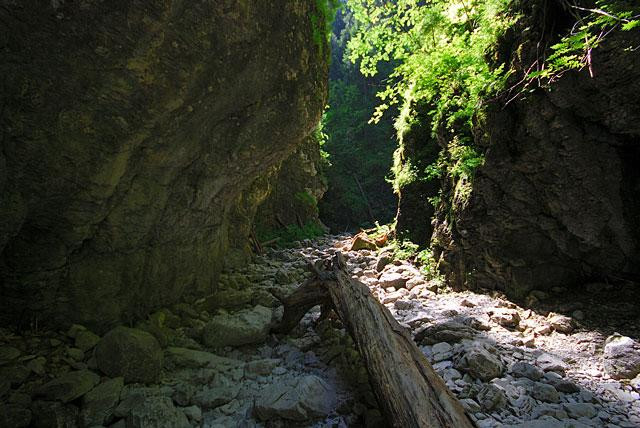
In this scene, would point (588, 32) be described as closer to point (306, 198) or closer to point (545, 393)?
point (545, 393)

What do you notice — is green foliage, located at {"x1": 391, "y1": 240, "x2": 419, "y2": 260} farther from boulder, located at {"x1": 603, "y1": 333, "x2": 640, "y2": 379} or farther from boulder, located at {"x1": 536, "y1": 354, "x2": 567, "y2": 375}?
boulder, located at {"x1": 603, "y1": 333, "x2": 640, "y2": 379}

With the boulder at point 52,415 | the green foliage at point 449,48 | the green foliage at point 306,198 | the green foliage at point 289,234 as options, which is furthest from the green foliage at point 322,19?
the green foliage at point 306,198

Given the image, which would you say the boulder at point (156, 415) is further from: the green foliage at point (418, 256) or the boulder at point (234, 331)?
the green foliage at point (418, 256)

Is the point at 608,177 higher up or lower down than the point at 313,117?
lower down

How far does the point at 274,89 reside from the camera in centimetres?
420

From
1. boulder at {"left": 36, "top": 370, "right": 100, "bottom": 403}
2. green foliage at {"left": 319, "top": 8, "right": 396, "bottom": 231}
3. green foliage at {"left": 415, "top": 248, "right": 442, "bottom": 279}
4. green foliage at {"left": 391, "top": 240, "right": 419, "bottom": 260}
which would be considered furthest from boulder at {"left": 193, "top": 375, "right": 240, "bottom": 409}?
green foliage at {"left": 319, "top": 8, "right": 396, "bottom": 231}

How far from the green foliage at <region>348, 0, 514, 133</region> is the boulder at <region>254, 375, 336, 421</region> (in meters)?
4.71

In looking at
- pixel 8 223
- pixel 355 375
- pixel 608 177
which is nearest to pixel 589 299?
pixel 608 177

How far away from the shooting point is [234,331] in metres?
3.91

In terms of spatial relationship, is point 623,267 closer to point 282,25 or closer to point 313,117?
point 313,117

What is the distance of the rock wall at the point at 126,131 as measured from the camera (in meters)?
2.27

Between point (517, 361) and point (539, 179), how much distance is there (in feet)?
8.08

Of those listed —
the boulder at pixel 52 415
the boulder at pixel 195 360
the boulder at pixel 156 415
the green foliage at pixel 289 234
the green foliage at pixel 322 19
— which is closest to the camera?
the boulder at pixel 52 415

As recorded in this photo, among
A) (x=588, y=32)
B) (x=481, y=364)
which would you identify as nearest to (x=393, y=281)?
(x=481, y=364)
